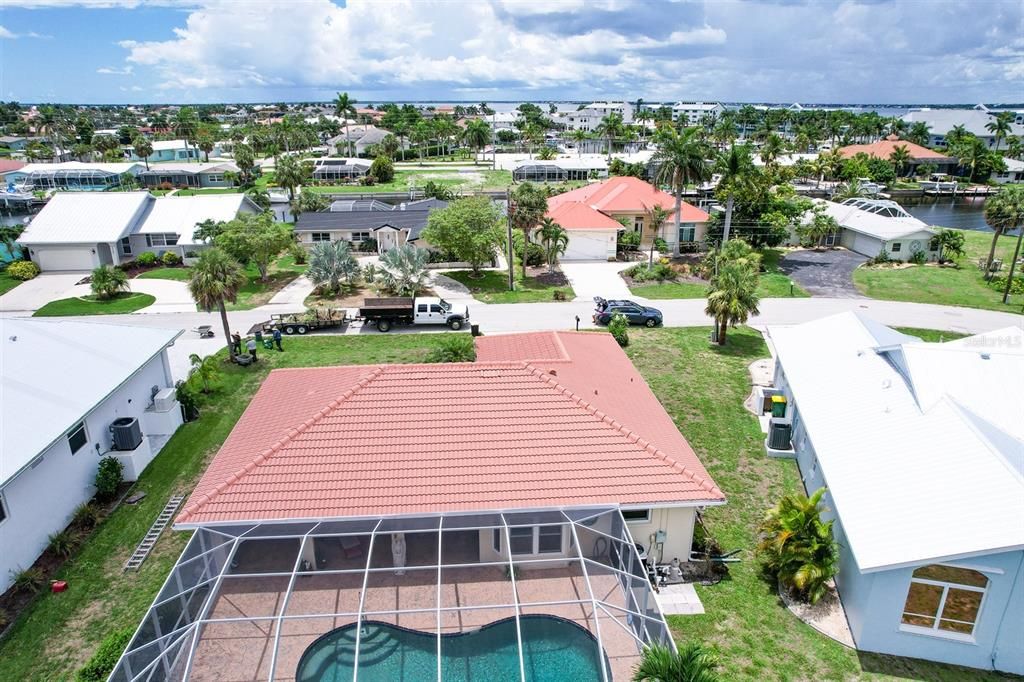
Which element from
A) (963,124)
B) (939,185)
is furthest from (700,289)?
(963,124)

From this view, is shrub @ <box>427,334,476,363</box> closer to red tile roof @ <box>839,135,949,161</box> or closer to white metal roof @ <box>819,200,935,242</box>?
white metal roof @ <box>819,200,935,242</box>

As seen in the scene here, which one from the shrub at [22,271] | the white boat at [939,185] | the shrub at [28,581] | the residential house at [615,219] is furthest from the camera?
the white boat at [939,185]

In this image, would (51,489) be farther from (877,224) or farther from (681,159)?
(877,224)

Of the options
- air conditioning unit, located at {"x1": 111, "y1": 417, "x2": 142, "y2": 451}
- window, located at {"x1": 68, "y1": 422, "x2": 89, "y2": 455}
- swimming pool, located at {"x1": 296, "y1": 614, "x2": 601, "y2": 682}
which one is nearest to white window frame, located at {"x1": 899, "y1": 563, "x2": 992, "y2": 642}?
swimming pool, located at {"x1": 296, "y1": 614, "x2": 601, "y2": 682}

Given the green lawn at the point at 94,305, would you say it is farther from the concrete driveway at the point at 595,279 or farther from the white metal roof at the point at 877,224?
the white metal roof at the point at 877,224

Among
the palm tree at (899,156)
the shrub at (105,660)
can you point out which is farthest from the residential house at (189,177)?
the palm tree at (899,156)
